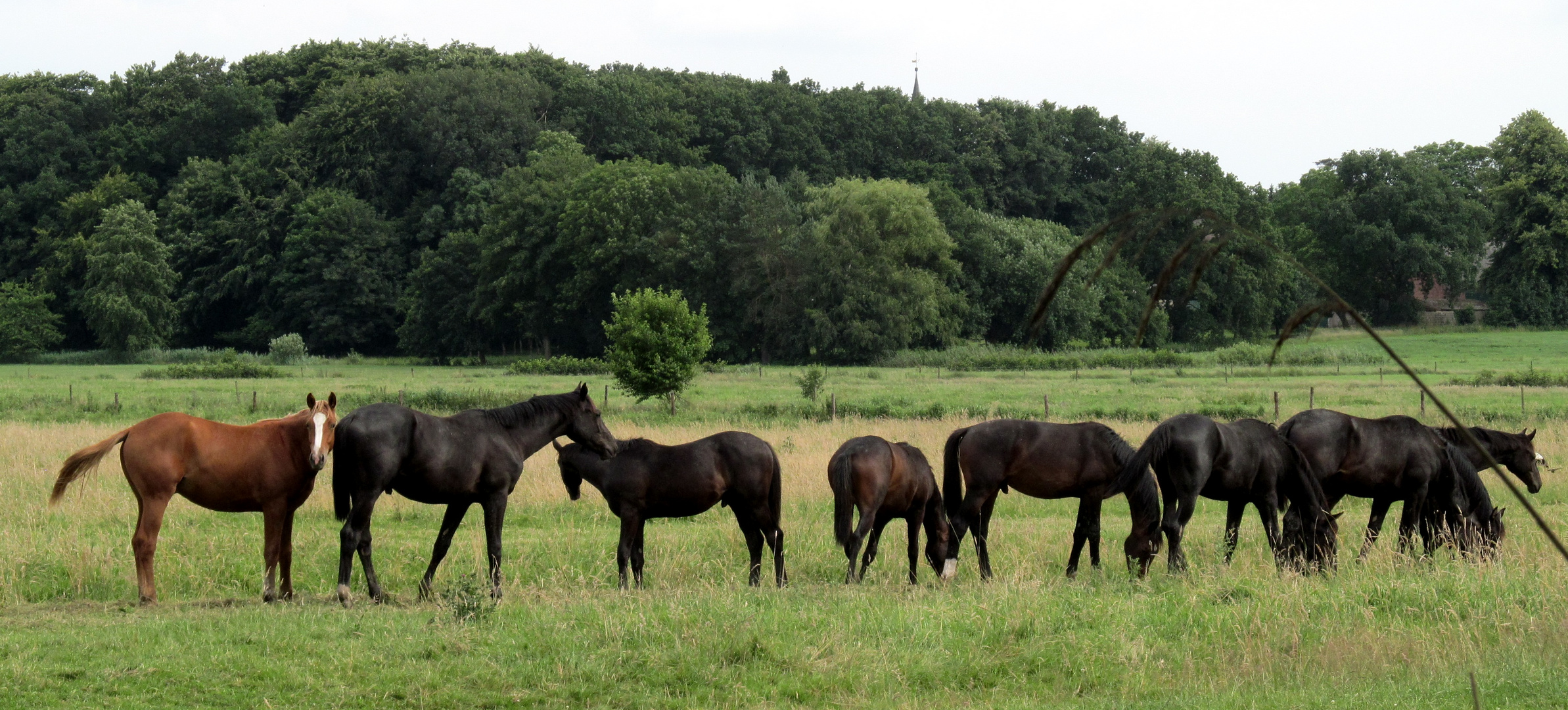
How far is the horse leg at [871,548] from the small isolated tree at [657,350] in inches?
792

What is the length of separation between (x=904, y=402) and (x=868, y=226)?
33349 mm

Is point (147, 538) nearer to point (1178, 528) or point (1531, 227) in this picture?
point (1178, 528)

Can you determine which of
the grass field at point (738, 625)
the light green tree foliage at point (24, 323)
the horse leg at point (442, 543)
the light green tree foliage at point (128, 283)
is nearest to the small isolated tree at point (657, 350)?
the grass field at point (738, 625)

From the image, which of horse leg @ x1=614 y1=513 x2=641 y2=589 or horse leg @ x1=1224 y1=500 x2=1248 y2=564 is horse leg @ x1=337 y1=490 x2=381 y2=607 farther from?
horse leg @ x1=1224 y1=500 x2=1248 y2=564

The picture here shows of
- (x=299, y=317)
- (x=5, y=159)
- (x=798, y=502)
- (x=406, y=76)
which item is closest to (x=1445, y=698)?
(x=798, y=502)

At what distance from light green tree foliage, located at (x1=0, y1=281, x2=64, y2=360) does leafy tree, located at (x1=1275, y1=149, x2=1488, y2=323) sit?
8011 centimetres

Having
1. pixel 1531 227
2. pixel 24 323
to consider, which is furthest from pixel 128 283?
pixel 1531 227

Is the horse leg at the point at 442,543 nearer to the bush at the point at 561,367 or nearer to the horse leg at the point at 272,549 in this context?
the horse leg at the point at 272,549

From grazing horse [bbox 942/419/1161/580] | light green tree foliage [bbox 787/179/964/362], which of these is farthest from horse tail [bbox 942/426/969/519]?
light green tree foliage [bbox 787/179/964/362]

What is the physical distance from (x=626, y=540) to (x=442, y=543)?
1.65m

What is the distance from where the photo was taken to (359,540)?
10133mm

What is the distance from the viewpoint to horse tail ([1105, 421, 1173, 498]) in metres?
10.9

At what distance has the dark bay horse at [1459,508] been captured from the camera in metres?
12.3

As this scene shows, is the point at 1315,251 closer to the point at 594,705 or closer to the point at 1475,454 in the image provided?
the point at 1475,454
